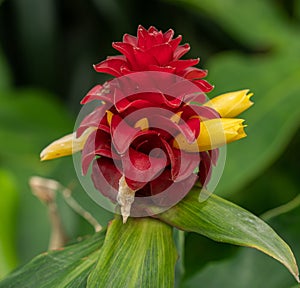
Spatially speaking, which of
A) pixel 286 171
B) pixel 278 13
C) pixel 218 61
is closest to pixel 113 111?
pixel 218 61

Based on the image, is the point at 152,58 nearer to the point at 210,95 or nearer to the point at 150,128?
the point at 150,128

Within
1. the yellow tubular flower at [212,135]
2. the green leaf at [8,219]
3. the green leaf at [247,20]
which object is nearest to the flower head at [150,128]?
the yellow tubular flower at [212,135]

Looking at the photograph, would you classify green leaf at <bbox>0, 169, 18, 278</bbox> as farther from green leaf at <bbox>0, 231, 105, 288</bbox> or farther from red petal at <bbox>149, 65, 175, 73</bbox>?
red petal at <bbox>149, 65, 175, 73</bbox>

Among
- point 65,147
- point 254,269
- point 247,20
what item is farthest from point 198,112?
point 247,20

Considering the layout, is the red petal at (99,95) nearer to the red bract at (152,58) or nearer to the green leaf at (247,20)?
the red bract at (152,58)

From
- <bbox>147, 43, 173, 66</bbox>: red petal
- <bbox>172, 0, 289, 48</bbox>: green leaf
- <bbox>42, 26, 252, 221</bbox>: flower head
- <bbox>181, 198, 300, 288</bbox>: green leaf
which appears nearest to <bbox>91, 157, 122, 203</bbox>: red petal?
<bbox>42, 26, 252, 221</bbox>: flower head

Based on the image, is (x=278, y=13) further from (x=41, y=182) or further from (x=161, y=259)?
(x=161, y=259)
